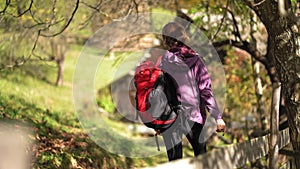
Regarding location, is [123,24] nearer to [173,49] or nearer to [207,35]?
[207,35]

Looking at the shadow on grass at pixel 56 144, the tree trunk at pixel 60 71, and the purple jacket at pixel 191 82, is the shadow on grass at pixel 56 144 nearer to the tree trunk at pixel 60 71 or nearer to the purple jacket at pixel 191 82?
the purple jacket at pixel 191 82

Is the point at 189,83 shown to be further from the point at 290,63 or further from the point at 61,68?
the point at 61,68

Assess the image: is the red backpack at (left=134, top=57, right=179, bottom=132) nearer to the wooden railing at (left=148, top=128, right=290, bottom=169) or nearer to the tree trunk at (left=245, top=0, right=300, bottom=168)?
the wooden railing at (left=148, top=128, right=290, bottom=169)

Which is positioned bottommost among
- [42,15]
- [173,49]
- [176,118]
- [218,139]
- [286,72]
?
[218,139]

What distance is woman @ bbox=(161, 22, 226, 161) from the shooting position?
185 inches

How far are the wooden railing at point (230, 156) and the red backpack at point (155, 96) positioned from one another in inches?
28.9

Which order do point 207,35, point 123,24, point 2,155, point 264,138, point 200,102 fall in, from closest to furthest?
1. point 2,155
2. point 200,102
3. point 264,138
4. point 207,35
5. point 123,24

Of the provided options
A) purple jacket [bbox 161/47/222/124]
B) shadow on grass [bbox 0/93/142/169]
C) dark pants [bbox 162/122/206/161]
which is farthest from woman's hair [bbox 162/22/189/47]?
shadow on grass [bbox 0/93/142/169]

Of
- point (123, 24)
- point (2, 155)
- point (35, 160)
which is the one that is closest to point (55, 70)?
point (123, 24)

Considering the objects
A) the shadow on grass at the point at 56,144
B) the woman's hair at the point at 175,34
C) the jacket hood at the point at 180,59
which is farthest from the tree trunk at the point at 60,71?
the jacket hood at the point at 180,59

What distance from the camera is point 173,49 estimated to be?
15.8 ft

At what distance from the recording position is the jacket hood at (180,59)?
4719mm

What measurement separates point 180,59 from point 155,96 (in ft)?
1.57

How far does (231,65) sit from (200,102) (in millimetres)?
8563
